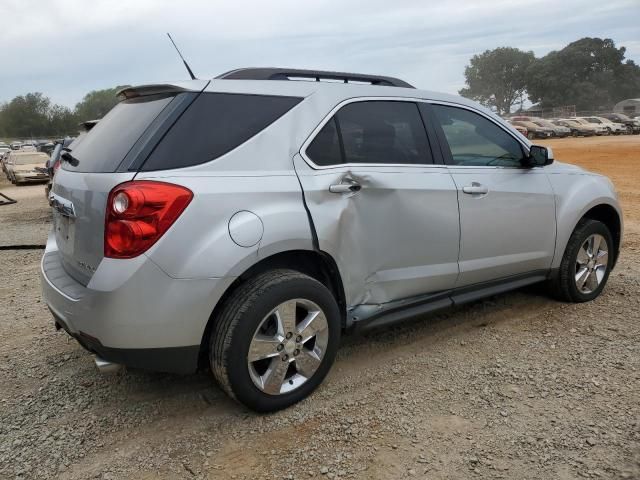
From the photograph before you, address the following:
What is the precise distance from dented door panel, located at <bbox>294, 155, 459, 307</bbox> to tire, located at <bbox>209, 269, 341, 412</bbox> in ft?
0.89

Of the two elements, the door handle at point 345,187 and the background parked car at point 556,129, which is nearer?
the door handle at point 345,187

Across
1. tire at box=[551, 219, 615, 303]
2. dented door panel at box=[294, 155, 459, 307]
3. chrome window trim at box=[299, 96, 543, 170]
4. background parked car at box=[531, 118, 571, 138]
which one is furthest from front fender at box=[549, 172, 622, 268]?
background parked car at box=[531, 118, 571, 138]

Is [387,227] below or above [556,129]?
below

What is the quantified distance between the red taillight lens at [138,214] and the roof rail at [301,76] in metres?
0.90

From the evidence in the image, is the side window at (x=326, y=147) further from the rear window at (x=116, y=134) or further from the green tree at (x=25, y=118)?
the green tree at (x=25, y=118)

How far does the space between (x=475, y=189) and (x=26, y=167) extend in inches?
904

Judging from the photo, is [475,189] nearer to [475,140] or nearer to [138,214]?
[475,140]

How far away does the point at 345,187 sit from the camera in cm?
312

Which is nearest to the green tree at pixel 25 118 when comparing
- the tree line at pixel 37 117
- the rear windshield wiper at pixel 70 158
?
the tree line at pixel 37 117

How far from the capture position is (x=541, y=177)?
13.8 ft

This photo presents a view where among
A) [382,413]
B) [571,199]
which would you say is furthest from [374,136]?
[571,199]

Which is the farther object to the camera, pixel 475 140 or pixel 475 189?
pixel 475 140

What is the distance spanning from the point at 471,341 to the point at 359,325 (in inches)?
42.0

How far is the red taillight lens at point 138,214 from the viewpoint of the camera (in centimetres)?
254
